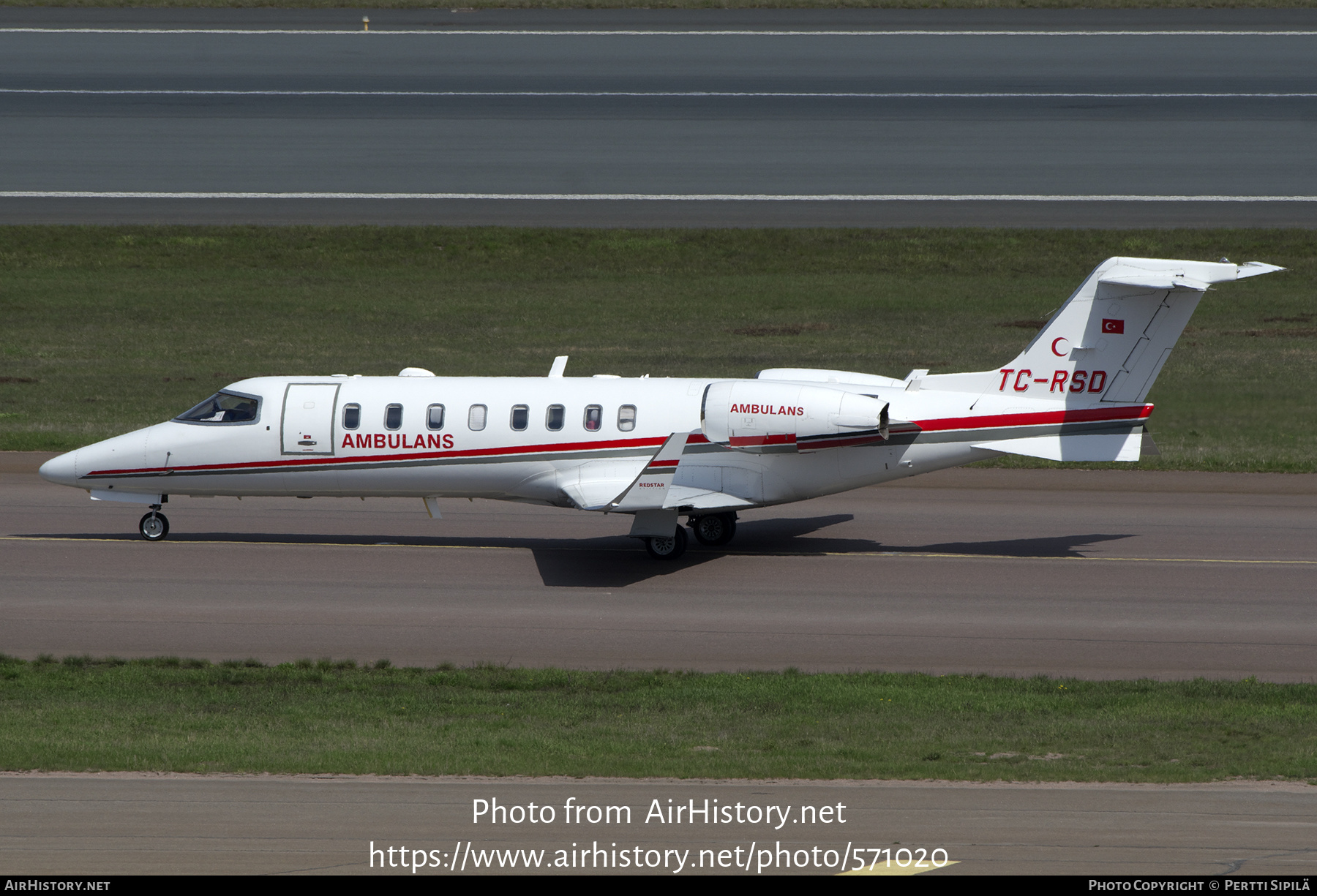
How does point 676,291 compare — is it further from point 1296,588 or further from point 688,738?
point 688,738

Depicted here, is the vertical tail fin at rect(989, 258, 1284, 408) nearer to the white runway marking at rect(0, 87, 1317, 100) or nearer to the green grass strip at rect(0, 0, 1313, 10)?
the white runway marking at rect(0, 87, 1317, 100)

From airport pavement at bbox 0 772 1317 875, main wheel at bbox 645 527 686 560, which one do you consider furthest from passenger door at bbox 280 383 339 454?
airport pavement at bbox 0 772 1317 875

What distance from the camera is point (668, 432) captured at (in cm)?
2369

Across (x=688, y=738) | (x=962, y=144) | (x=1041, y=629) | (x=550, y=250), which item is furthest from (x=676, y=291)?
(x=688, y=738)

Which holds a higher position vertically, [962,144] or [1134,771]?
[962,144]

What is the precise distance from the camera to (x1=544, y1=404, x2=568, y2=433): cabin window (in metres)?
24.0

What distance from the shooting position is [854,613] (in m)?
21.1

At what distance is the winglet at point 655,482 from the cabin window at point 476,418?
285cm

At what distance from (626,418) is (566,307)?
74.7 feet

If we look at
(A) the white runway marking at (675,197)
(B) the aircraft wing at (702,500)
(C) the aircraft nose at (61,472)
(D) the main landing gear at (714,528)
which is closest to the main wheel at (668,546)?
(D) the main landing gear at (714,528)

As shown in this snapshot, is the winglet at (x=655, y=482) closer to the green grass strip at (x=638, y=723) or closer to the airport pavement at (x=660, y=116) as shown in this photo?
the green grass strip at (x=638, y=723)

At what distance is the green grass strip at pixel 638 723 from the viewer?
1435 centimetres

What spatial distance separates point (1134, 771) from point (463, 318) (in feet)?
110

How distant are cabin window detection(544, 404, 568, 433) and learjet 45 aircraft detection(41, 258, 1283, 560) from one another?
0.12 ft
